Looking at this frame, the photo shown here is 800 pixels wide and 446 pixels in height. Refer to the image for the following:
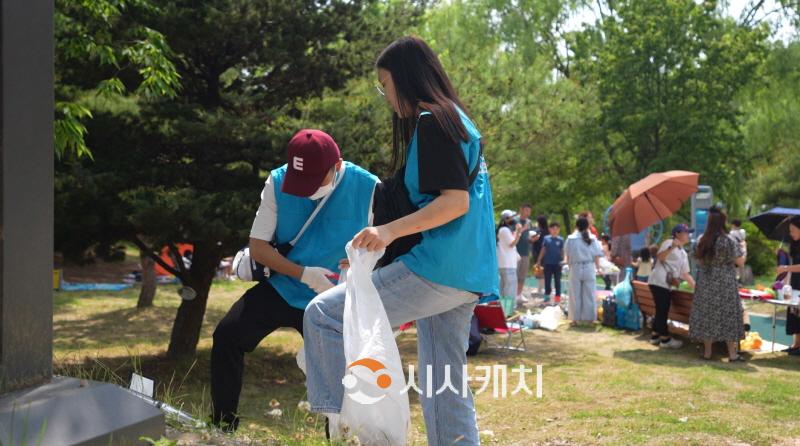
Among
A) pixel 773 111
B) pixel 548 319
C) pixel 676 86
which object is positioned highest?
pixel 676 86

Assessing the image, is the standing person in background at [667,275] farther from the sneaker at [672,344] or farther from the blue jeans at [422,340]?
the blue jeans at [422,340]

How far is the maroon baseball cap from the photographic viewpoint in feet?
13.4

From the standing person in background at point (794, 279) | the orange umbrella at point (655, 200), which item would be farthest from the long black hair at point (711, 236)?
the orange umbrella at point (655, 200)

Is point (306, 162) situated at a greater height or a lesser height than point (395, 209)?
greater

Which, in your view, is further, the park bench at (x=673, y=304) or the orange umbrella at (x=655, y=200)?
the orange umbrella at (x=655, y=200)

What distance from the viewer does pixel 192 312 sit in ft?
36.3

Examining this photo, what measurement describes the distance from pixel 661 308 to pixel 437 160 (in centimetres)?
974

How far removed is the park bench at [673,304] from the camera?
11781 millimetres

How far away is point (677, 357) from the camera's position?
11.4m

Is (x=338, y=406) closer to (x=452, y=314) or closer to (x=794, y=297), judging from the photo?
(x=452, y=314)

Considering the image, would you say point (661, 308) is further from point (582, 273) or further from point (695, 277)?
point (582, 273)

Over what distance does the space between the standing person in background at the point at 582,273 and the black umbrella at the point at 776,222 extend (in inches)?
101

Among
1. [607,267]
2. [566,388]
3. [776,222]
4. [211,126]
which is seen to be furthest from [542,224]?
[211,126]

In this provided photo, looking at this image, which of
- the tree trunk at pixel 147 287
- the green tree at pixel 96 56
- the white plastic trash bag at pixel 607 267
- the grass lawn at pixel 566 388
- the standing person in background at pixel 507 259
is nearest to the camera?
the grass lawn at pixel 566 388
